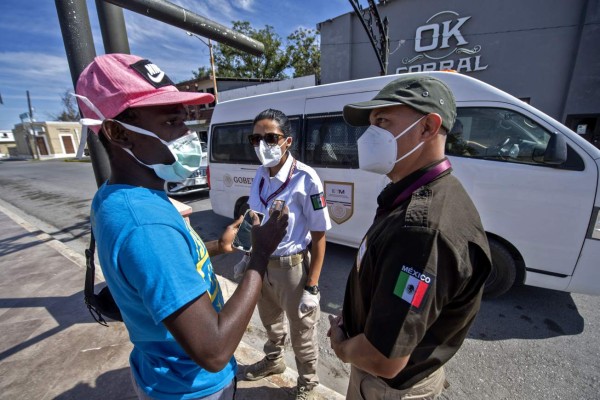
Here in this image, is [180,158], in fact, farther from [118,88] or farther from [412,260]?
[412,260]

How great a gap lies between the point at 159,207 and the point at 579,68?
12355 mm

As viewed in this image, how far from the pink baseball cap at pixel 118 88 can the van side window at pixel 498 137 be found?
2996 millimetres

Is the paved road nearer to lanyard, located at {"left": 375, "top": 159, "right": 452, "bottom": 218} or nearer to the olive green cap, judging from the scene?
lanyard, located at {"left": 375, "top": 159, "right": 452, "bottom": 218}

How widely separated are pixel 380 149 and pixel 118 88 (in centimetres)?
98

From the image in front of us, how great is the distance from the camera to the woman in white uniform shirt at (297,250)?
1.93 meters

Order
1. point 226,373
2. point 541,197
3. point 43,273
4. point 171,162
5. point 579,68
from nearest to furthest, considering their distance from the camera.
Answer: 1. point 171,162
2. point 226,373
3. point 541,197
4. point 43,273
5. point 579,68

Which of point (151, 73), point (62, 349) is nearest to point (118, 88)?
point (151, 73)

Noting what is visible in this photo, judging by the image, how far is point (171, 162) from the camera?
1.07 m

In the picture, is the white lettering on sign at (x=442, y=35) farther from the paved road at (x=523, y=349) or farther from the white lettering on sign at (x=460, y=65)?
the paved road at (x=523, y=349)

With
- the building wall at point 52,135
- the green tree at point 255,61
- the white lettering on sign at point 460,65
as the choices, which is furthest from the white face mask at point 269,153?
the building wall at point 52,135

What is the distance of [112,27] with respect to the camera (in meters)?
1.80

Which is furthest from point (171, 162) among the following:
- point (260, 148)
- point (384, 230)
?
point (260, 148)

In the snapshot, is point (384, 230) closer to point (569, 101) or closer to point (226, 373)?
point (226, 373)

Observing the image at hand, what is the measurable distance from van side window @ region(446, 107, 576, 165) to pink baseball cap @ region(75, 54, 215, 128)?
3.00m
